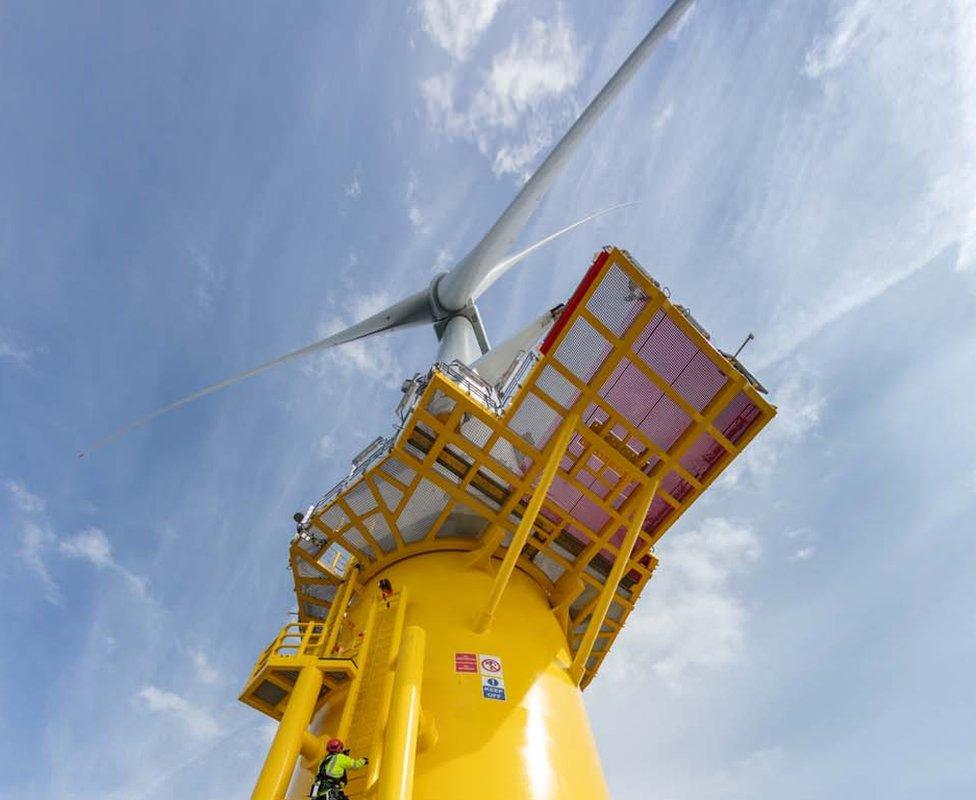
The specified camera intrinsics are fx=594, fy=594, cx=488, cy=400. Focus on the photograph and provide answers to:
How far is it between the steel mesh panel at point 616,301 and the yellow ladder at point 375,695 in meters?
8.67

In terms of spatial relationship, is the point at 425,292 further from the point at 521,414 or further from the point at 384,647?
the point at 384,647

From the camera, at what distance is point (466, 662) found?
13.4 metres

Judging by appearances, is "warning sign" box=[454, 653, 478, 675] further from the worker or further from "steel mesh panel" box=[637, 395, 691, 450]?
"steel mesh panel" box=[637, 395, 691, 450]

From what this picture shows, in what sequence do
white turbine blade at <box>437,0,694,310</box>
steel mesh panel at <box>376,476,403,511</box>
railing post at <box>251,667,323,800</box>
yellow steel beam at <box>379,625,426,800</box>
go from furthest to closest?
white turbine blade at <box>437,0,694,310</box>, steel mesh panel at <box>376,476,403,511</box>, railing post at <box>251,667,323,800</box>, yellow steel beam at <box>379,625,426,800</box>

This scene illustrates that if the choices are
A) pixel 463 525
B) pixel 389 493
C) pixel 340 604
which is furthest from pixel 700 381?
pixel 340 604

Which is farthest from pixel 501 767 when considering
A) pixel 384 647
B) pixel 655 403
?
pixel 655 403

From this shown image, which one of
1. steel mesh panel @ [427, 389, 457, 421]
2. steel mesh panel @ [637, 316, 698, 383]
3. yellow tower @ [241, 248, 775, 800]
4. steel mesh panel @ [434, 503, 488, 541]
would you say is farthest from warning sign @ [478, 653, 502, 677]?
steel mesh panel @ [637, 316, 698, 383]

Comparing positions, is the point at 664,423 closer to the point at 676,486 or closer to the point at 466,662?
the point at 676,486

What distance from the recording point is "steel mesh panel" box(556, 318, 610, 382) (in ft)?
48.6

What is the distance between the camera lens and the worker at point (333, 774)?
8929mm

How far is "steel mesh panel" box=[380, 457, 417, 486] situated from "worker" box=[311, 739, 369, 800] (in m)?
7.70

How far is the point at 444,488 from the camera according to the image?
16.3 meters

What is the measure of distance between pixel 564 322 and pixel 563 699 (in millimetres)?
9043

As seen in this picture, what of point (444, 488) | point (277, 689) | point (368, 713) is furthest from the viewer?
point (444, 488)
